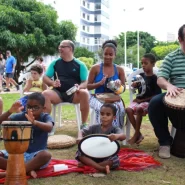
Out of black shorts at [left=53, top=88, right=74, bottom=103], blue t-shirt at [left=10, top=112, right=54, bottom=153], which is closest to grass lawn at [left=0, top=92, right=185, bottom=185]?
blue t-shirt at [left=10, top=112, right=54, bottom=153]

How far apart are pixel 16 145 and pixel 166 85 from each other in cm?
209

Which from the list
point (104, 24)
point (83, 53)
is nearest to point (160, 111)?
point (83, 53)

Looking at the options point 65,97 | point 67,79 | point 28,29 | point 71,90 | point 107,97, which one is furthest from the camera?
point 28,29

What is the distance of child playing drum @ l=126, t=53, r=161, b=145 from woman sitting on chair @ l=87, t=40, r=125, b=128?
145 millimetres

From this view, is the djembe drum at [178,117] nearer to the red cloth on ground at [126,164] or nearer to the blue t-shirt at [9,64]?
the red cloth on ground at [126,164]

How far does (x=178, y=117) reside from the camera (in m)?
3.86

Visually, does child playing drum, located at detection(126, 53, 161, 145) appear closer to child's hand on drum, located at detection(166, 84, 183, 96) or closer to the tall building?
child's hand on drum, located at detection(166, 84, 183, 96)

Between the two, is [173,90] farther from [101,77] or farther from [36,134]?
[36,134]

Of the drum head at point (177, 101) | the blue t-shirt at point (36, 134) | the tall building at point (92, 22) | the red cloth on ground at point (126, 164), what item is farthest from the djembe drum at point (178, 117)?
the tall building at point (92, 22)

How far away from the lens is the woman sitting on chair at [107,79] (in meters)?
4.50

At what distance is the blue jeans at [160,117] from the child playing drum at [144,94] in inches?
16.5

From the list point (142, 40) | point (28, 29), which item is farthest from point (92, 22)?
point (28, 29)

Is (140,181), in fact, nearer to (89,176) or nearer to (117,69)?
(89,176)

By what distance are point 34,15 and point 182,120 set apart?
65.9ft
